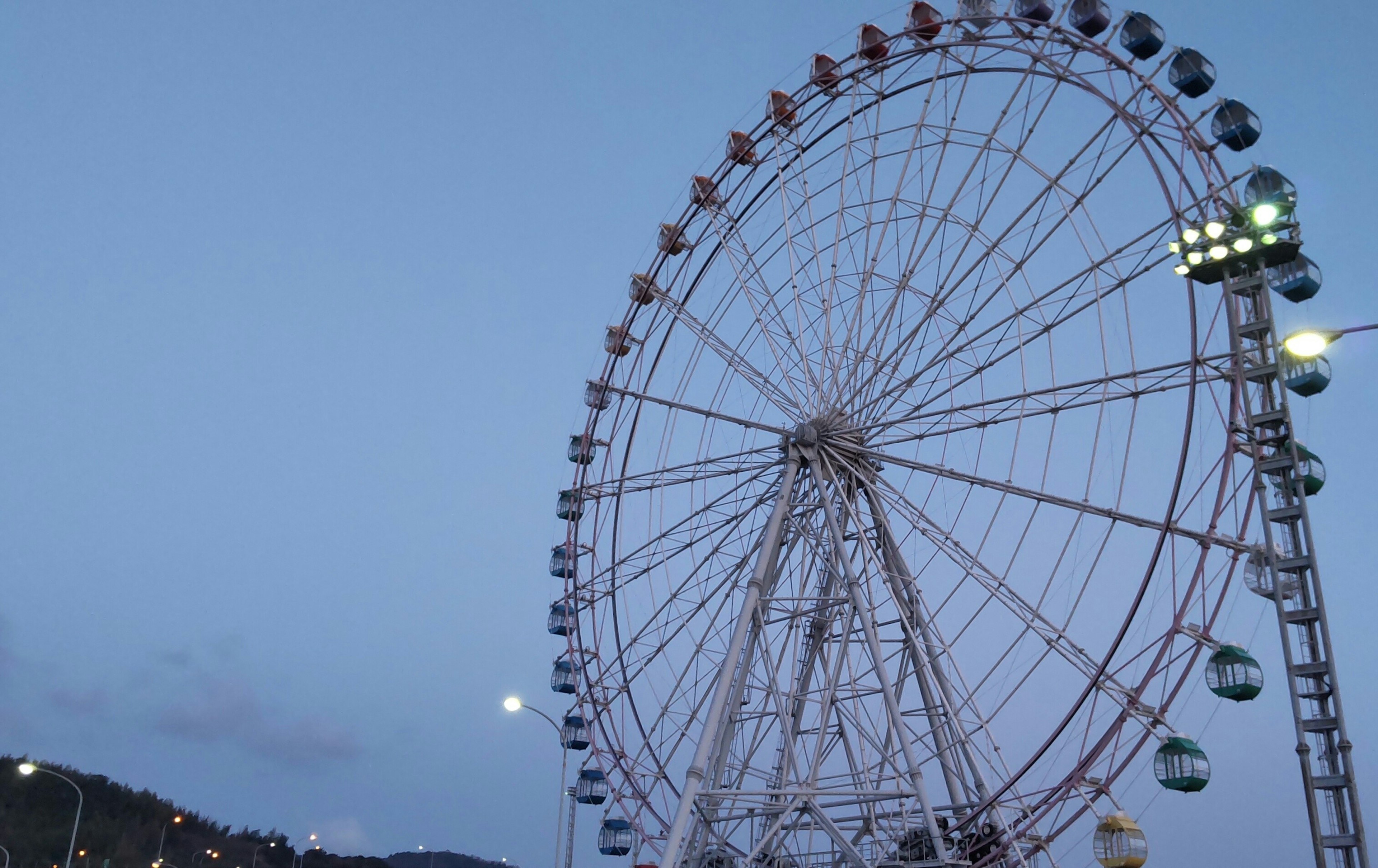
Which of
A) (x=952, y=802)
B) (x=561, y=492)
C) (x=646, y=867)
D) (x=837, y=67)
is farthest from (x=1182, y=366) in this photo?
(x=561, y=492)

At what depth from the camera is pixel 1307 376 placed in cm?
1994

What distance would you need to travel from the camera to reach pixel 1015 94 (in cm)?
2492

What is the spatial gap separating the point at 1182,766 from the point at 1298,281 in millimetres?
7995

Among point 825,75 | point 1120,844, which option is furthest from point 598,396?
point 1120,844

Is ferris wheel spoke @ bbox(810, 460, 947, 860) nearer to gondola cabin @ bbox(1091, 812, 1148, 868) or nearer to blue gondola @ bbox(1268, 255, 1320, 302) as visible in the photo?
gondola cabin @ bbox(1091, 812, 1148, 868)

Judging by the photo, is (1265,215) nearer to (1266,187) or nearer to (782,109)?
(1266,187)

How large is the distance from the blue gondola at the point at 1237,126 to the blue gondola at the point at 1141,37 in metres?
1.74

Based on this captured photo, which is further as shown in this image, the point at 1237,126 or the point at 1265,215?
the point at 1237,126

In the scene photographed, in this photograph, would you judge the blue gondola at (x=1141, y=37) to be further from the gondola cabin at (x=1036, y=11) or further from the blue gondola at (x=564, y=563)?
the blue gondola at (x=564, y=563)

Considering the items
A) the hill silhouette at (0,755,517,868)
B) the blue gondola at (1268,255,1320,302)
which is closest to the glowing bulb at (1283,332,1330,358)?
the blue gondola at (1268,255,1320,302)

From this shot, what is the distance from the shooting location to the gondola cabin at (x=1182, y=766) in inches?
734

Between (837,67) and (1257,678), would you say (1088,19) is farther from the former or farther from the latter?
(1257,678)

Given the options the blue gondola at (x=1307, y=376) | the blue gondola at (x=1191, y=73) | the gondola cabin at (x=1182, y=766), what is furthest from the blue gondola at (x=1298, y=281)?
the gondola cabin at (x=1182, y=766)

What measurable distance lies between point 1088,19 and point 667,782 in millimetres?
17572
